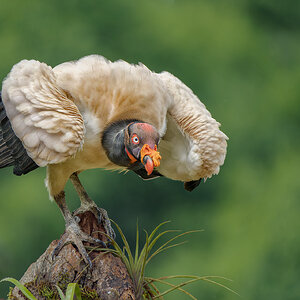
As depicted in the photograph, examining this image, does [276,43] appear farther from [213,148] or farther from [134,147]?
[134,147]

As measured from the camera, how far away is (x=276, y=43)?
849cm

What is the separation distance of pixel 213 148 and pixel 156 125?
1.69 ft

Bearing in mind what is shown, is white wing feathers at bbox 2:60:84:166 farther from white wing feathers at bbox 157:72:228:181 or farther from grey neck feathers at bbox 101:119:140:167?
white wing feathers at bbox 157:72:228:181

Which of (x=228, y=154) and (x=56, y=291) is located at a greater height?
(x=56, y=291)

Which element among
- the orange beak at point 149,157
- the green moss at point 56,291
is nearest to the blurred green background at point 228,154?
the green moss at point 56,291

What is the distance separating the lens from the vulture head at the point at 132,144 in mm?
3709

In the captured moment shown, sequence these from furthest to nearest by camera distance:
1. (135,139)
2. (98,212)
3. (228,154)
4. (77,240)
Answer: (228,154) → (98,212) → (77,240) → (135,139)

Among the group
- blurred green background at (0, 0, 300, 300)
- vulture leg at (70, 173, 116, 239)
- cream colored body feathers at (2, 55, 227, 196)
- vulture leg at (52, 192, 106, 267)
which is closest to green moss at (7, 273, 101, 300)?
vulture leg at (52, 192, 106, 267)

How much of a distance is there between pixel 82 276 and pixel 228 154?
14.4 ft

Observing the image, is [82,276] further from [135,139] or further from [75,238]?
[135,139]

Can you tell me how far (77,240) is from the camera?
4027 mm

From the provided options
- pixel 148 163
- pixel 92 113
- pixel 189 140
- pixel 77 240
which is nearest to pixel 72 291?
pixel 77 240

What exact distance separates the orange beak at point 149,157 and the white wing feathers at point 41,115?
0.45 m

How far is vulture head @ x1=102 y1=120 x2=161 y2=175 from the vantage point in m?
3.71
